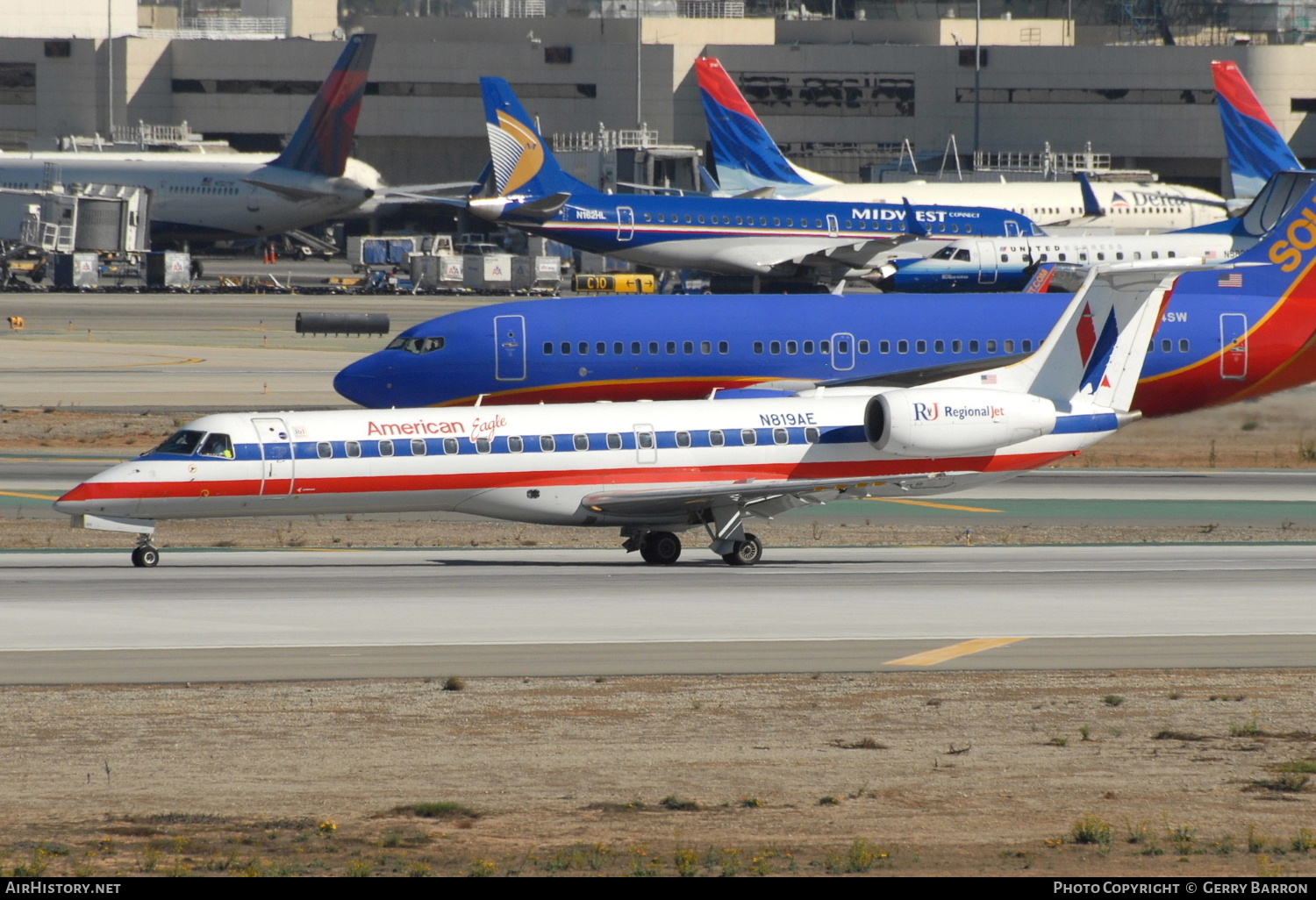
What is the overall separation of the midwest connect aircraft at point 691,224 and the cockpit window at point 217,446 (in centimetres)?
5418

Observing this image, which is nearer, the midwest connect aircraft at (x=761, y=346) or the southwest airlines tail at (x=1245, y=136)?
the midwest connect aircraft at (x=761, y=346)

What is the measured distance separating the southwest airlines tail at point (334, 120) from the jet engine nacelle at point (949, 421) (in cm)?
8832

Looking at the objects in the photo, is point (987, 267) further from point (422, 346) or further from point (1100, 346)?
point (1100, 346)

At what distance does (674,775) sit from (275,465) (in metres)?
15.5

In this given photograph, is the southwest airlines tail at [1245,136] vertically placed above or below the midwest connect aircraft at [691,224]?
above

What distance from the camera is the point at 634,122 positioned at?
486 feet

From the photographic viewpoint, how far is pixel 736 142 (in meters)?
108

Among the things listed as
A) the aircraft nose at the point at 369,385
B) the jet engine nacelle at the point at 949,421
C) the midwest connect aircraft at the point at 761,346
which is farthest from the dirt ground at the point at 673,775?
the aircraft nose at the point at 369,385

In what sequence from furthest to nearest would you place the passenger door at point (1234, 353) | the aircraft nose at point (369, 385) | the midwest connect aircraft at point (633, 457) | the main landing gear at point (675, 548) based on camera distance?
1. the passenger door at point (1234, 353)
2. the aircraft nose at point (369, 385)
3. the main landing gear at point (675, 548)
4. the midwest connect aircraft at point (633, 457)

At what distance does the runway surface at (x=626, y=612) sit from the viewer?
2544 centimetres

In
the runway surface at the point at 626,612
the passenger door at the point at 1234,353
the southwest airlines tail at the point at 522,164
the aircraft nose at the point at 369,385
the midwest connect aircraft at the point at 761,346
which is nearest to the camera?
the runway surface at the point at 626,612

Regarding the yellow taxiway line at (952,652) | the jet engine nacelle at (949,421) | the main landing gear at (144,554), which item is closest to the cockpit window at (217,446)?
the main landing gear at (144,554)

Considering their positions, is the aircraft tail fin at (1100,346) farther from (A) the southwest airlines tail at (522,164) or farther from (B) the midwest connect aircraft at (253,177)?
(B) the midwest connect aircraft at (253,177)

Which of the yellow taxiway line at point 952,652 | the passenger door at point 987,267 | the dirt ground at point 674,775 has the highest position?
the passenger door at point 987,267
